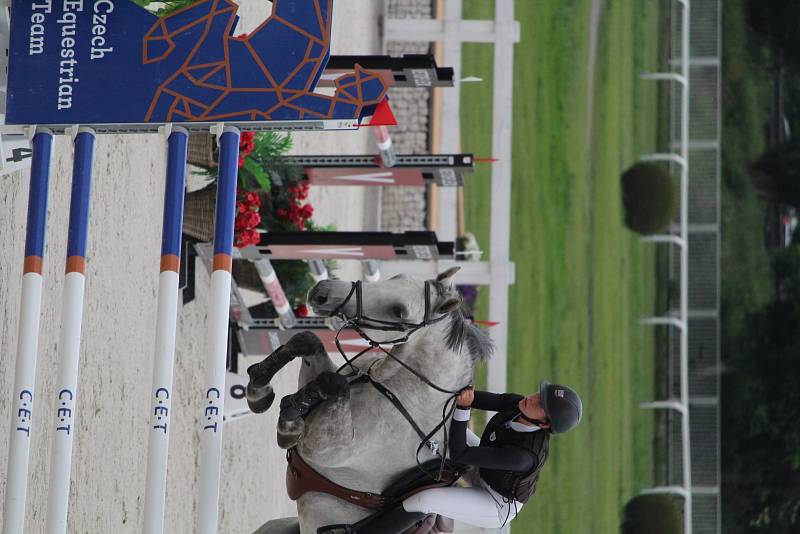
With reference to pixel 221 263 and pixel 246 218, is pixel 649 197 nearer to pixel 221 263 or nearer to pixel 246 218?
pixel 246 218

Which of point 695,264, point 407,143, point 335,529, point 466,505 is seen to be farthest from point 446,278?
point 695,264

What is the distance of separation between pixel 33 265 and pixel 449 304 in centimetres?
160

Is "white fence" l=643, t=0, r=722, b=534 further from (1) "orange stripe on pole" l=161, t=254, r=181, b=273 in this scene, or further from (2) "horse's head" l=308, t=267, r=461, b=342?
(1) "orange stripe on pole" l=161, t=254, r=181, b=273

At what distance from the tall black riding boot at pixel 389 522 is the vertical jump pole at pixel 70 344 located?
116 cm

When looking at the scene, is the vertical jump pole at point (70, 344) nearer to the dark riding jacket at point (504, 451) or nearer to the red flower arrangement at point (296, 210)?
the dark riding jacket at point (504, 451)

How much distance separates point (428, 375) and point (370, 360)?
12.6 inches

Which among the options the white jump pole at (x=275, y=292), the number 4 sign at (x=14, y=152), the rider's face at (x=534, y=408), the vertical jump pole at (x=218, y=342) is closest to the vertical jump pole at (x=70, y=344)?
the vertical jump pole at (x=218, y=342)

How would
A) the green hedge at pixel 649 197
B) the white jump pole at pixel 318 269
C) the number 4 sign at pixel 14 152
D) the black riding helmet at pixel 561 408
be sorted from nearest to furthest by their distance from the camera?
the black riding helmet at pixel 561 408
the number 4 sign at pixel 14 152
the white jump pole at pixel 318 269
the green hedge at pixel 649 197

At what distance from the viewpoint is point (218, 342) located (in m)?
3.78

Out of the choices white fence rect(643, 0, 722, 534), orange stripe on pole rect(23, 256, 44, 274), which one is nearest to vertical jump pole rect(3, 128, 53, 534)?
orange stripe on pole rect(23, 256, 44, 274)

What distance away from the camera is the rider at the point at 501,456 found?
3.97 m

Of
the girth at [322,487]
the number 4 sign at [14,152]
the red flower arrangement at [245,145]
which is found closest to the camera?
the girth at [322,487]

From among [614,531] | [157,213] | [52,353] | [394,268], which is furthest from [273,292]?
[614,531]

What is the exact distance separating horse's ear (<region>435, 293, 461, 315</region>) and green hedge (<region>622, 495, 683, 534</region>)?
9481 millimetres
